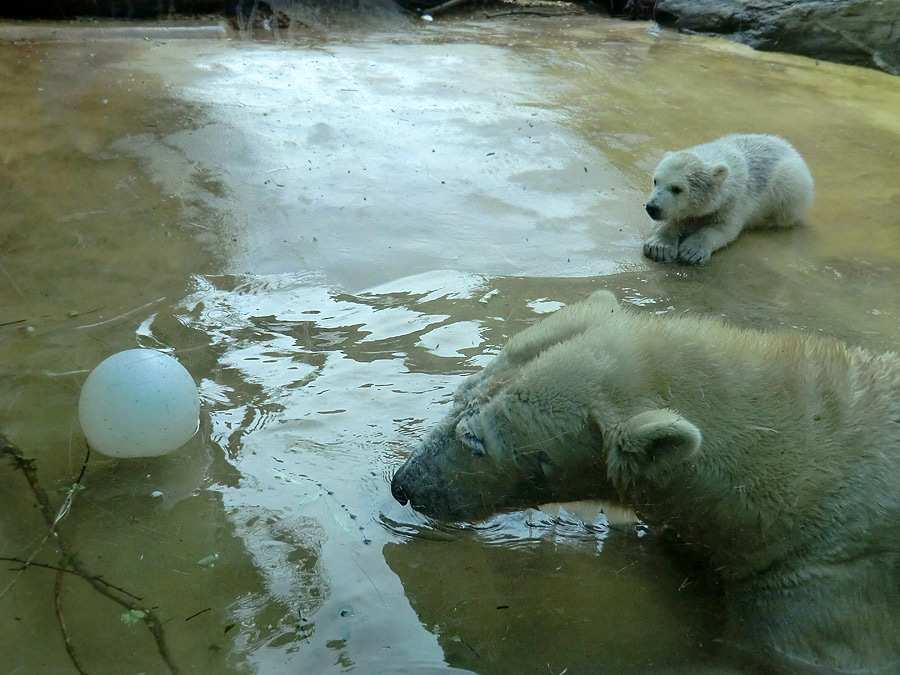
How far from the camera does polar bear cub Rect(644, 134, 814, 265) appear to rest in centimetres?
551

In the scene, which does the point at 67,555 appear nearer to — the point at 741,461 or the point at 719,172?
the point at 741,461

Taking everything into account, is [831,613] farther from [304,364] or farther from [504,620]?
[304,364]

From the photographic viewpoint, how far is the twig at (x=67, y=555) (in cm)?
228

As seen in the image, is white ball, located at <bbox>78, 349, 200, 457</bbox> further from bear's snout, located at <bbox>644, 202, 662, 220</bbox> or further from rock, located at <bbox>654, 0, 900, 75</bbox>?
rock, located at <bbox>654, 0, 900, 75</bbox>

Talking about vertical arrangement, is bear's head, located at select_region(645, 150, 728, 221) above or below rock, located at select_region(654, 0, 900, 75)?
below

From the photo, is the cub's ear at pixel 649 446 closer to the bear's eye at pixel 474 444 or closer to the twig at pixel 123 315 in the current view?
the bear's eye at pixel 474 444

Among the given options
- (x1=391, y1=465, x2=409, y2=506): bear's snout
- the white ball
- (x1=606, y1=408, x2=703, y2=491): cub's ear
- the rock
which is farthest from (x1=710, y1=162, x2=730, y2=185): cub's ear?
the rock

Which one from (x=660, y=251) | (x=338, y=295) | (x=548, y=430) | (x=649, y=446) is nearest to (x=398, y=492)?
(x=548, y=430)

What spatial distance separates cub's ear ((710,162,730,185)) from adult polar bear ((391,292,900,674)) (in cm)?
315

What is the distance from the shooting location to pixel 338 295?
4.32 metres

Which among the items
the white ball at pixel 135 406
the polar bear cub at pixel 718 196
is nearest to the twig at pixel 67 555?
the white ball at pixel 135 406

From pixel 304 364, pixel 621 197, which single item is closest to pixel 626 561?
pixel 304 364

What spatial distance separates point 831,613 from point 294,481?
5.84 feet

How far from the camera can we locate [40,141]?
5867mm
